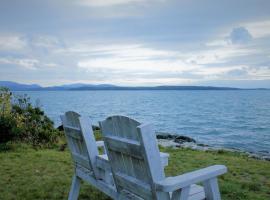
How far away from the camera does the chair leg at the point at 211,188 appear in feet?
10.4

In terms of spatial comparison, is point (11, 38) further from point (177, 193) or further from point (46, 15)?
point (177, 193)

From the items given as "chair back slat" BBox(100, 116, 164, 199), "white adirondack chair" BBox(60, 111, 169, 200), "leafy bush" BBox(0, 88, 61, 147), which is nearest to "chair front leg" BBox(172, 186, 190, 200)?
"chair back slat" BBox(100, 116, 164, 199)

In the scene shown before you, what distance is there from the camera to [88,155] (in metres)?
3.99

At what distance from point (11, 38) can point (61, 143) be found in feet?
25.9

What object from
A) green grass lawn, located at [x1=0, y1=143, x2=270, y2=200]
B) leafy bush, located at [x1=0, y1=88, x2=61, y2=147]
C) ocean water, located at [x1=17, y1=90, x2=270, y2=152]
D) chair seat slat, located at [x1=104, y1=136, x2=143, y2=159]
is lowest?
ocean water, located at [x1=17, y1=90, x2=270, y2=152]

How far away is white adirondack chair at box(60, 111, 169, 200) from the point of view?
3.88 metres

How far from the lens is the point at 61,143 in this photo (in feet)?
36.3

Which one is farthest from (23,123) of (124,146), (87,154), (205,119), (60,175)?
(205,119)

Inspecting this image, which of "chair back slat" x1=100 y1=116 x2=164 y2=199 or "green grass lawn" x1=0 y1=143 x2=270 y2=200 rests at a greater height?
"chair back slat" x1=100 y1=116 x2=164 y2=199

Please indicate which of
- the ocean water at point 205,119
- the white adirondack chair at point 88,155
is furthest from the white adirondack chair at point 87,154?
the ocean water at point 205,119

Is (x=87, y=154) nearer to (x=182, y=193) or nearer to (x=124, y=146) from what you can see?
A: (x=124, y=146)

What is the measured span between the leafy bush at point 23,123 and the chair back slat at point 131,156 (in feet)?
24.1

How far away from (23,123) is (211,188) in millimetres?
8336

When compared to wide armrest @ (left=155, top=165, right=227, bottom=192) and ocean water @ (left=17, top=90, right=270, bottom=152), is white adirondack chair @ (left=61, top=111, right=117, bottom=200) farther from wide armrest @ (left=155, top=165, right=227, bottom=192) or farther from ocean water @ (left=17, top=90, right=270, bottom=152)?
wide armrest @ (left=155, top=165, right=227, bottom=192)
